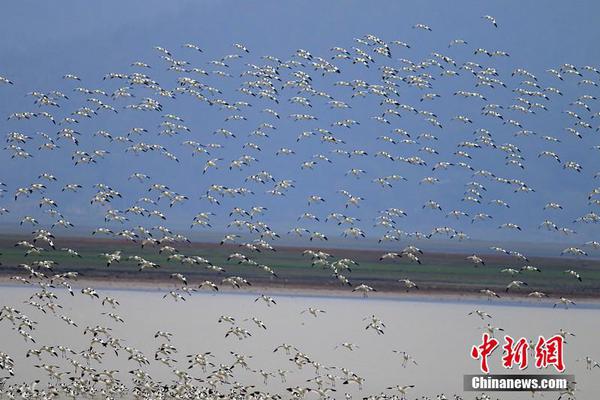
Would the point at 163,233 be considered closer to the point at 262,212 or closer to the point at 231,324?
the point at 262,212

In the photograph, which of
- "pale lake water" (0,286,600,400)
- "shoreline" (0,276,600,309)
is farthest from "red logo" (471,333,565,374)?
"shoreline" (0,276,600,309)

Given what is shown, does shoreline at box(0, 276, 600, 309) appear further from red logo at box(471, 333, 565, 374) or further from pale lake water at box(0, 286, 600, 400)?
red logo at box(471, 333, 565, 374)

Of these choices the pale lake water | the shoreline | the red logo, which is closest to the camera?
the pale lake water

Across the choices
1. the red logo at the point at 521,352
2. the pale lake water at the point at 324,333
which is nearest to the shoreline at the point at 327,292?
the pale lake water at the point at 324,333

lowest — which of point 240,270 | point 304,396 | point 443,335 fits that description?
point 304,396

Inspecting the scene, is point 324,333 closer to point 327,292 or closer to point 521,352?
point 327,292

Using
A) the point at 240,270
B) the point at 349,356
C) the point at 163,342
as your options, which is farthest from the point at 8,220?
the point at 349,356

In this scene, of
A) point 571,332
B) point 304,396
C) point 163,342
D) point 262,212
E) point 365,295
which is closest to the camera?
point 304,396

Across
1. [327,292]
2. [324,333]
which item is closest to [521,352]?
[324,333]

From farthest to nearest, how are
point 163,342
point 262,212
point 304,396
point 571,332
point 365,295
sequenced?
point 262,212 < point 365,295 < point 571,332 < point 163,342 < point 304,396

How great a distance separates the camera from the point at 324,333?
23.0 m

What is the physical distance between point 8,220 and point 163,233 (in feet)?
11.8

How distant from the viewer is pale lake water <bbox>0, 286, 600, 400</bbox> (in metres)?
21.0

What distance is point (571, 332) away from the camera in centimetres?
2364
